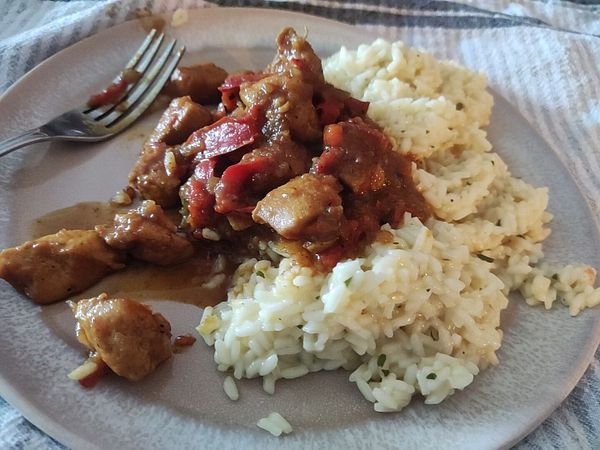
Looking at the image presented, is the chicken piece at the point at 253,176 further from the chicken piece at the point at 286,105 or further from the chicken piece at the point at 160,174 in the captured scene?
the chicken piece at the point at 160,174

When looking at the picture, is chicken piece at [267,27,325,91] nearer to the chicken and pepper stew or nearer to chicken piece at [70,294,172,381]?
the chicken and pepper stew

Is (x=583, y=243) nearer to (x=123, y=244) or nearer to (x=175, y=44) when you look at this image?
(x=123, y=244)

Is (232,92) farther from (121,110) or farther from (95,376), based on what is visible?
(95,376)

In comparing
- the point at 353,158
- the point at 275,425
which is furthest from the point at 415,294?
the point at 275,425

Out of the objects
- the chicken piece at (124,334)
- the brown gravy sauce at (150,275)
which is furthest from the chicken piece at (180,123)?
the chicken piece at (124,334)

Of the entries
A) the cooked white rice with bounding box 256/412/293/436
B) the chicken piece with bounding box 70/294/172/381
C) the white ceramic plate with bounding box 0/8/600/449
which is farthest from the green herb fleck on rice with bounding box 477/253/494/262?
the chicken piece with bounding box 70/294/172/381

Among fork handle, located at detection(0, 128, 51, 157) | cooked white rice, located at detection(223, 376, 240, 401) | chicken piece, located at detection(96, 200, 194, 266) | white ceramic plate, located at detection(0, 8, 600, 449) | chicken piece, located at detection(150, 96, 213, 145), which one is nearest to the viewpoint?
white ceramic plate, located at detection(0, 8, 600, 449)
